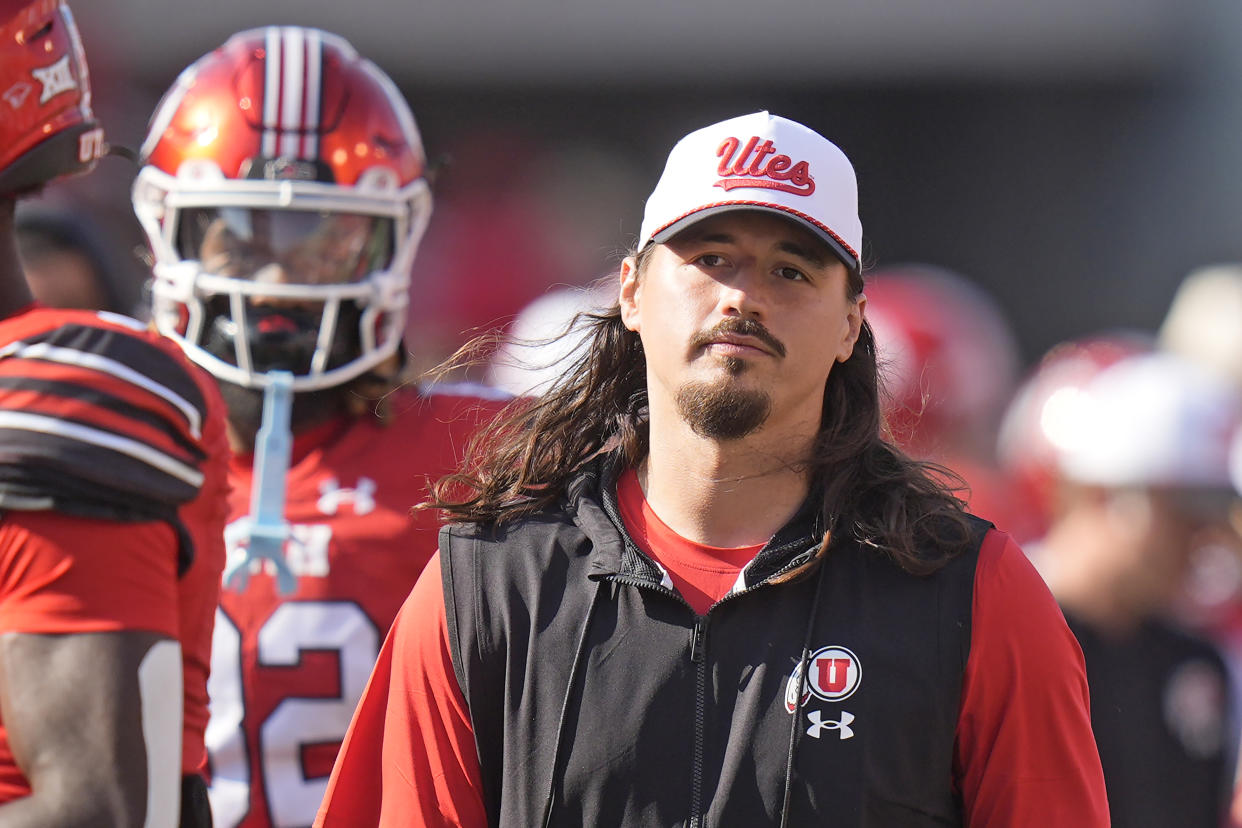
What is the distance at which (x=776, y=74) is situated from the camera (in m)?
11.8

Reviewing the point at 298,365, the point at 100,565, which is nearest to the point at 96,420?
the point at 100,565

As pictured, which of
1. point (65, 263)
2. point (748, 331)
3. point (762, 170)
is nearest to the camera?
point (748, 331)

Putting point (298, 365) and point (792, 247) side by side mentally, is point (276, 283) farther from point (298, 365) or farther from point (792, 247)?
point (792, 247)

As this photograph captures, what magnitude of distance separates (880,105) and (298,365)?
8.59m

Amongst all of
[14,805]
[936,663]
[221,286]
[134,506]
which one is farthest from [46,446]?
[221,286]

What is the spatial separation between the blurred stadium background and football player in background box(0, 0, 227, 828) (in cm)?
861

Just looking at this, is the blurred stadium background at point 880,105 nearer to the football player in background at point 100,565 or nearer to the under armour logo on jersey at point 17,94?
the under armour logo on jersey at point 17,94

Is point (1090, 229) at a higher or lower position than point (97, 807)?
higher

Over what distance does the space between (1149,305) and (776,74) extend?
9.68 feet

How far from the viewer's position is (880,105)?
1172 centimetres

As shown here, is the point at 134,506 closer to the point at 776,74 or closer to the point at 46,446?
the point at 46,446

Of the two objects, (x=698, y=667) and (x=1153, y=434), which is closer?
(x=698, y=667)

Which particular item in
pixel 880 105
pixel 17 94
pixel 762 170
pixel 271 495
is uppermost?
pixel 880 105

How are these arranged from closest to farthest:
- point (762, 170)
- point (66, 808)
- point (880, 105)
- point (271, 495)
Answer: point (66, 808) → point (762, 170) → point (271, 495) → point (880, 105)
